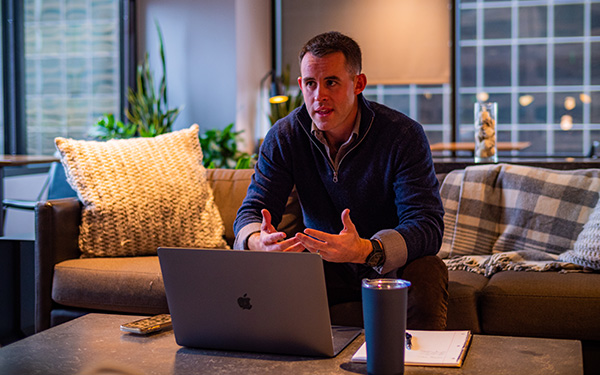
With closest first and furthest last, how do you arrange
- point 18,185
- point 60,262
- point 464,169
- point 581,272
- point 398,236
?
point 398,236 < point 581,272 < point 60,262 < point 464,169 < point 18,185

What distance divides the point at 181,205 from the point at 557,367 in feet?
→ 5.76

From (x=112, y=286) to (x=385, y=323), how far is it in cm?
151

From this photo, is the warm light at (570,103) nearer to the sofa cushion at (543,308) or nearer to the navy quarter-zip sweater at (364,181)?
the sofa cushion at (543,308)

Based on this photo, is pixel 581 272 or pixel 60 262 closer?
pixel 581 272

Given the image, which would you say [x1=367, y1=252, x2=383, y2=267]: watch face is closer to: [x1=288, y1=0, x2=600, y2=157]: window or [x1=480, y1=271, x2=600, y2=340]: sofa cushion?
[x1=480, y1=271, x2=600, y2=340]: sofa cushion

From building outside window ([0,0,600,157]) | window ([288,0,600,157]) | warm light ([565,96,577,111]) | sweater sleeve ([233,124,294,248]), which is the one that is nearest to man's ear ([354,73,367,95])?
sweater sleeve ([233,124,294,248])

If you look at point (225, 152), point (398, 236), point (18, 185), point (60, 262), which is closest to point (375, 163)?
point (398, 236)

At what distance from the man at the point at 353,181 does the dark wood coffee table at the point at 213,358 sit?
435 mm

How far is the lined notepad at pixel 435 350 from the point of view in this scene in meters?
1.26

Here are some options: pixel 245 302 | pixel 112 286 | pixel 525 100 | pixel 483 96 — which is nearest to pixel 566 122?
pixel 525 100

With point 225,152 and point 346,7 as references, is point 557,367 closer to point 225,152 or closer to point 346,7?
point 225,152

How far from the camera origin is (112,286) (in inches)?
95.7

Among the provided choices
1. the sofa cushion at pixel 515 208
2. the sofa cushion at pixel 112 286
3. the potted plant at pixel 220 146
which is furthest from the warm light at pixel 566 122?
the sofa cushion at pixel 112 286

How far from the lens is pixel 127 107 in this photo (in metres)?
5.92
